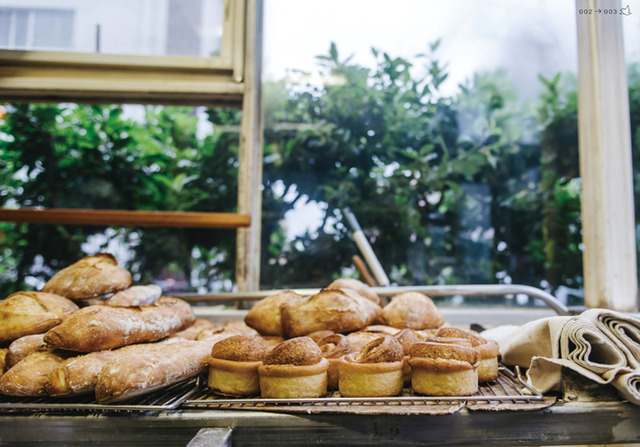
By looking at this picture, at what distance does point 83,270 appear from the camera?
1.84 m

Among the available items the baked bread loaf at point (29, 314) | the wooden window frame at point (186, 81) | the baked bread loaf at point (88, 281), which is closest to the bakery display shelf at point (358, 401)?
the baked bread loaf at point (29, 314)

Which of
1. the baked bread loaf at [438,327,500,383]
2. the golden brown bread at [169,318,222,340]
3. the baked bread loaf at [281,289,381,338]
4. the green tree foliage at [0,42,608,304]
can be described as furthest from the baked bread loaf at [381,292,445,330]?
the green tree foliage at [0,42,608,304]

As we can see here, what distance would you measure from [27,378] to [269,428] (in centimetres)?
79

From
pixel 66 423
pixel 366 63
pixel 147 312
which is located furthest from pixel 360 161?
pixel 66 423

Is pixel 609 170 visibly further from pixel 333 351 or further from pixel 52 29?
pixel 52 29

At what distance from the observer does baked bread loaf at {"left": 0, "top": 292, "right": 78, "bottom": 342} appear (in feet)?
5.03

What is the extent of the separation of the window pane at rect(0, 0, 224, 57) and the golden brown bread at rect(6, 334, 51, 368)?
216 cm

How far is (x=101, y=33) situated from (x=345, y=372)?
2.91 metres

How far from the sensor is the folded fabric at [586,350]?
1295 millimetres

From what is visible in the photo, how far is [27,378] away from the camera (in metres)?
1.30

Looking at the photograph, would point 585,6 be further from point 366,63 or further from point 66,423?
point 66,423

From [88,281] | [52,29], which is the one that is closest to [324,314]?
[88,281]

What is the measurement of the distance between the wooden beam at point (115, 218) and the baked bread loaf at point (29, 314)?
947mm

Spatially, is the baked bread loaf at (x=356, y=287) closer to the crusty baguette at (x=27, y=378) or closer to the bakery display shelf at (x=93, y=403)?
the bakery display shelf at (x=93, y=403)
